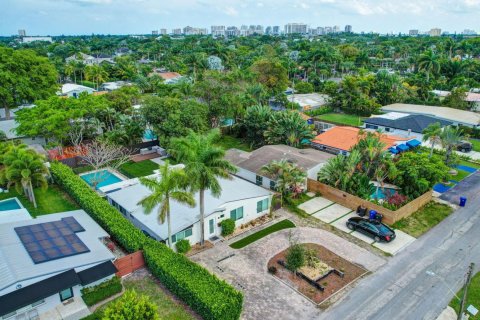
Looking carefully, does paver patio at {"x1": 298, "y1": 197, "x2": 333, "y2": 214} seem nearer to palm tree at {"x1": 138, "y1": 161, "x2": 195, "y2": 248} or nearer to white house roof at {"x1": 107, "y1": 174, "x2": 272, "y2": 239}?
white house roof at {"x1": 107, "y1": 174, "x2": 272, "y2": 239}

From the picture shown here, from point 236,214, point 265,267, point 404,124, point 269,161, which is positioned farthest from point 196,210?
point 404,124

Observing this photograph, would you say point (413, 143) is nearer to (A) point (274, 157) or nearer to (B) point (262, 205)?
(A) point (274, 157)

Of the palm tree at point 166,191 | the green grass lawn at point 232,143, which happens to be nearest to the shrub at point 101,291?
the palm tree at point 166,191

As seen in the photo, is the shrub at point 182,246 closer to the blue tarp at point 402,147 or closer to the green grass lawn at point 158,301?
the green grass lawn at point 158,301

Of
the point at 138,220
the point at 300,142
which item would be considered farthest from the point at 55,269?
the point at 300,142

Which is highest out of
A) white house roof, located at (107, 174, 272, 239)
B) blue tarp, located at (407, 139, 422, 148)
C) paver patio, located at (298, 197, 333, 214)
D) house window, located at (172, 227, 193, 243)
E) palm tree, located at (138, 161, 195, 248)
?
palm tree, located at (138, 161, 195, 248)

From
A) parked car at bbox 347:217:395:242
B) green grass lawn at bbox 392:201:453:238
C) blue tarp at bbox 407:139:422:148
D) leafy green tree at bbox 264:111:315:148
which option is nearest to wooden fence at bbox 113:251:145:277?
parked car at bbox 347:217:395:242
